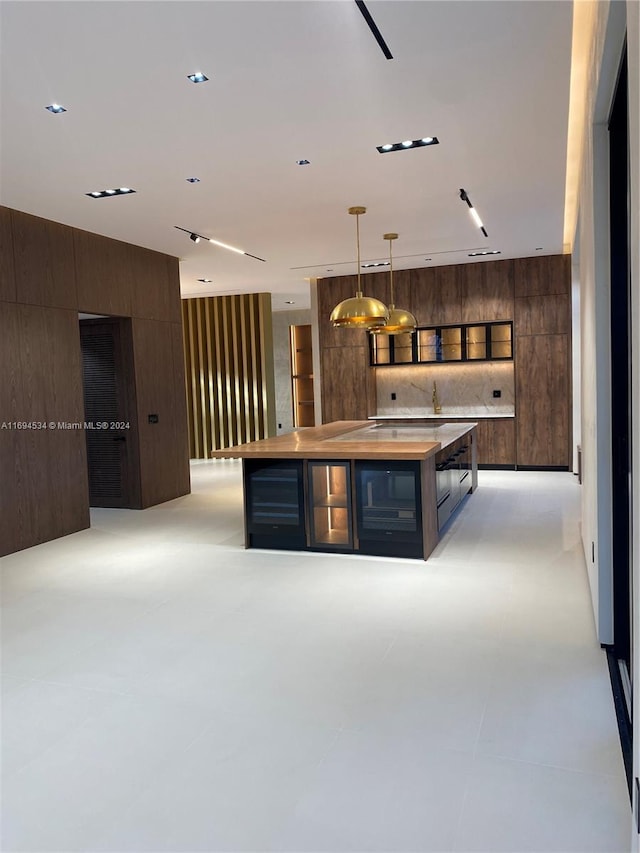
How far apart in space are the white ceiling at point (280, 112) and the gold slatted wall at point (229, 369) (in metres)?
4.99

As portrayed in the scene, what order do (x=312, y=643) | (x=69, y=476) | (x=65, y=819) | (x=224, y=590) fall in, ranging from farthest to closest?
(x=69, y=476)
(x=224, y=590)
(x=312, y=643)
(x=65, y=819)

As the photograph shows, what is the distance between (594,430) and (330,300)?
746cm

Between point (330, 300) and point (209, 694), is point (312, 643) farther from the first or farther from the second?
point (330, 300)

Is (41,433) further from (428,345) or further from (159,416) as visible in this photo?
(428,345)

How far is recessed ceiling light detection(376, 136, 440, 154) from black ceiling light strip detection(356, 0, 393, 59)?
1.26 meters

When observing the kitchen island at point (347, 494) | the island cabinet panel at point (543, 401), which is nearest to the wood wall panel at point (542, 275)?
the island cabinet panel at point (543, 401)

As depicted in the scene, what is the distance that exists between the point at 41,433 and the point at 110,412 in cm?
172

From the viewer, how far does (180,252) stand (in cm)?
798

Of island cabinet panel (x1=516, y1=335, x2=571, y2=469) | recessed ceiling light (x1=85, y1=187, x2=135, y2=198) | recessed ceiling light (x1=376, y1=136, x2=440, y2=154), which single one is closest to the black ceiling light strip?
recessed ceiling light (x1=376, y1=136, x2=440, y2=154)

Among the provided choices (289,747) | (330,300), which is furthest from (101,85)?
(330,300)

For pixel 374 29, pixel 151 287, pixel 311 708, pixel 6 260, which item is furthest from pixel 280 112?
pixel 151 287

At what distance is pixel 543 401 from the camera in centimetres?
921

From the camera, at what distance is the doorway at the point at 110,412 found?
7.59 m

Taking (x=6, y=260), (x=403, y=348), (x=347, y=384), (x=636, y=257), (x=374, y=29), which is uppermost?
(x=374, y=29)
